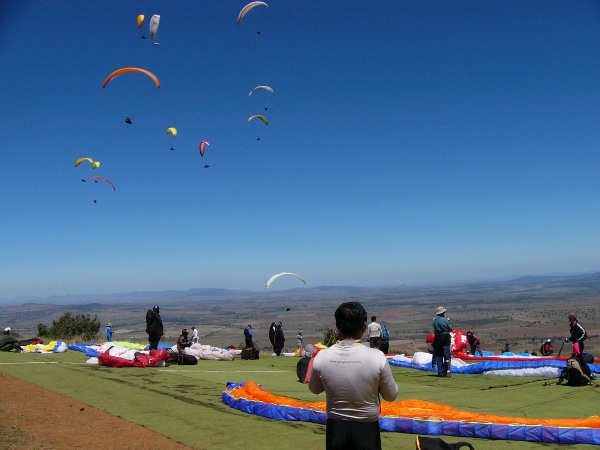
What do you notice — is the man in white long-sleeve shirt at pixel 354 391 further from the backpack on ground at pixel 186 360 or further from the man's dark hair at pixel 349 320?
the backpack on ground at pixel 186 360

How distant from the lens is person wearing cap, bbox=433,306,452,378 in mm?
11414

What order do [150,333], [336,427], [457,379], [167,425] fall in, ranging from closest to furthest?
1. [336,427]
2. [167,425]
3. [457,379]
4. [150,333]

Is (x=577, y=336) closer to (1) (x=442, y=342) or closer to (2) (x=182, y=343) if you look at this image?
(1) (x=442, y=342)

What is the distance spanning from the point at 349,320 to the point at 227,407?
198 inches

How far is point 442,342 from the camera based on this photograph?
11.5 m

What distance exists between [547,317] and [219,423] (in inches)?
5543

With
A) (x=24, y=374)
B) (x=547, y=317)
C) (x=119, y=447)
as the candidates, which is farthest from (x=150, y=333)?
(x=547, y=317)

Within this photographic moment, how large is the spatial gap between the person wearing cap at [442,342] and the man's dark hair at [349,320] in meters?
8.67

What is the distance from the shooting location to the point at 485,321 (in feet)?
412

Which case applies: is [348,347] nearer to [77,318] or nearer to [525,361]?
[525,361]

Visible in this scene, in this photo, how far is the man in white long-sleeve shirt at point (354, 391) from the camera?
308 cm

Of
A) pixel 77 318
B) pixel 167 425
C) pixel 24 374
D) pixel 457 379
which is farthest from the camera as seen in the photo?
pixel 77 318

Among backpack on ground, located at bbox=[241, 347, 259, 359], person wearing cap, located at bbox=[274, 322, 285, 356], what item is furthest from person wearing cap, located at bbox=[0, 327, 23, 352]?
person wearing cap, located at bbox=[274, 322, 285, 356]

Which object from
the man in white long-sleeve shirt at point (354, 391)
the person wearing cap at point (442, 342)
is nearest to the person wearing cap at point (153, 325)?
the person wearing cap at point (442, 342)
